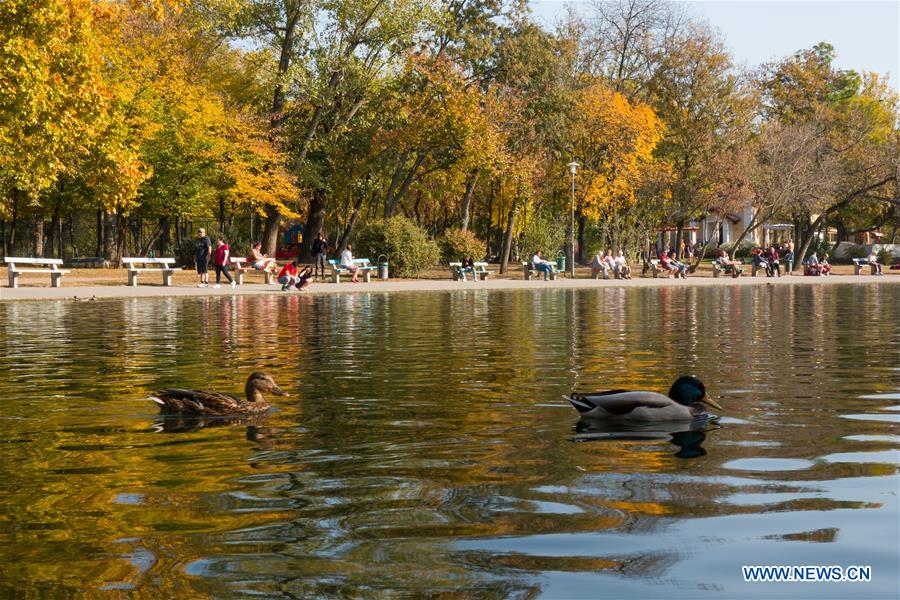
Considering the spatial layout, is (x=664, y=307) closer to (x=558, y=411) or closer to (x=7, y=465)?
(x=558, y=411)

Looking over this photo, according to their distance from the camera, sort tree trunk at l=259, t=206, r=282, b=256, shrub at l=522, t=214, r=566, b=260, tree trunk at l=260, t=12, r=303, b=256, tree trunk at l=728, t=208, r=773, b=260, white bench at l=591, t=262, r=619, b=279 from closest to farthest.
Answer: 1. white bench at l=591, t=262, r=619, b=279
2. tree trunk at l=260, t=12, r=303, b=256
3. tree trunk at l=259, t=206, r=282, b=256
4. tree trunk at l=728, t=208, r=773, b=260
5. shrub at l=522, t=214, r=566, b=260

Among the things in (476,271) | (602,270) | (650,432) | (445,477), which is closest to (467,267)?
(476,271)

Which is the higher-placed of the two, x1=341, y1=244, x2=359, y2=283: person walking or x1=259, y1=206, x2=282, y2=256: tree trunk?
x1=259, y1=206, x2=282, y2=256: tree trunk

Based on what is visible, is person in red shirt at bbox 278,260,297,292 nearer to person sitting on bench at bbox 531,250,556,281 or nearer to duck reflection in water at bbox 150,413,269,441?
person sitting on bench at bbox 531,250,556,281

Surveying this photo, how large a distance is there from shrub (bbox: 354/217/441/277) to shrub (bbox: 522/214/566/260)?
15.2 metres

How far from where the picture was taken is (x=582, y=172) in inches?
2437

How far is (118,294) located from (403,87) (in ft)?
79.6

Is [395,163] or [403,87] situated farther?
[395,163]

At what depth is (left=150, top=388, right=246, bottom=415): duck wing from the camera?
33.2 ft

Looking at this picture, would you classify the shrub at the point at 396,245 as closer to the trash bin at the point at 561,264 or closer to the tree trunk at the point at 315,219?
the trash bin at the point at 561,264

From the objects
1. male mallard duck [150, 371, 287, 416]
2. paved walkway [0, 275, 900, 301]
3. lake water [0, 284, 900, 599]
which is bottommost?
lake water [0, 284, 900, 599]

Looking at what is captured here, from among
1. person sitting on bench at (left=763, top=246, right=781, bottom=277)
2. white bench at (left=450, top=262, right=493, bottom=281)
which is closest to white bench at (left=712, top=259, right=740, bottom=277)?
person sitting on bench at (left=763, top=246, right=781, bottom=277)

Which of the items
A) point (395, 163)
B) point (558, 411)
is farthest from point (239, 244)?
point (558, 411)

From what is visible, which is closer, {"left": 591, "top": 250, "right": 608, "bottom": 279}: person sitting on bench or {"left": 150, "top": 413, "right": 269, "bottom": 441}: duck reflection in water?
{"left": 150, "top": 413, "right": 269, "bottom": 441}: duck reflection in water
